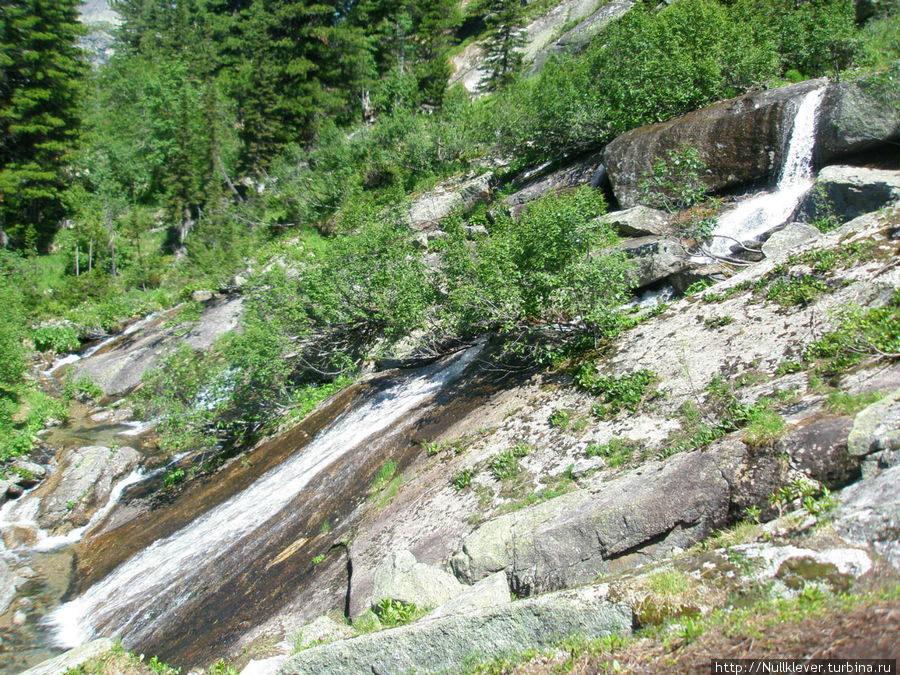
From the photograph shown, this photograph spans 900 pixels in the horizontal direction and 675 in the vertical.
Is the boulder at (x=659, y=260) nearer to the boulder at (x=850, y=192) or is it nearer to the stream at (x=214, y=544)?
the boulder at (x=850, y=192)

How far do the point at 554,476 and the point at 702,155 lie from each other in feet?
42.3

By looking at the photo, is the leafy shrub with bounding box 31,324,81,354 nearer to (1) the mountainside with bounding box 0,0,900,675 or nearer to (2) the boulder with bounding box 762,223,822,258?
(1) the mountainside with bounding box 0,0,900,675

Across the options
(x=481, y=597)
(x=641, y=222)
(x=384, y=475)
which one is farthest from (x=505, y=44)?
(x=481, y=597)

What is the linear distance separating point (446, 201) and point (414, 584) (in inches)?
913

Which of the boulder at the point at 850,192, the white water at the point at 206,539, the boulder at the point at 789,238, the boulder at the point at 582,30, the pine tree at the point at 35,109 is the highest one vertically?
the pine tree at the point at 35,109

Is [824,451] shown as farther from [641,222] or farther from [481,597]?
[641,222]

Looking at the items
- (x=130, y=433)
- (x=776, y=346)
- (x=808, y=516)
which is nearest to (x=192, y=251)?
(x=130, y=433)

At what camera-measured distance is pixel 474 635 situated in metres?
5.36

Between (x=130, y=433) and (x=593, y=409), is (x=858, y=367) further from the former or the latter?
(x=130, y=433)

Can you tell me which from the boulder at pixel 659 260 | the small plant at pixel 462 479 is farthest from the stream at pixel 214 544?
the boulder at pixel 659 260

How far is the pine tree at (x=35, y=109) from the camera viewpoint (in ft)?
121

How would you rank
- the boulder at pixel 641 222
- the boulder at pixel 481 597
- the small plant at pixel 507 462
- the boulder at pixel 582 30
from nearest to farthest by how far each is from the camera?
the boulder at pixel 481 597 → the small plant at pixel 507 462 → the boulder at pixel 641 222 → the boulder at pixel 582 30

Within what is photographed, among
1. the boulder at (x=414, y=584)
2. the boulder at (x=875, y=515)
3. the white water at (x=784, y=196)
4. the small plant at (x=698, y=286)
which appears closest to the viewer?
the boulder at (x=875, y=515)

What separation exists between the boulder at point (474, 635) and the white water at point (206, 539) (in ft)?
22.6
